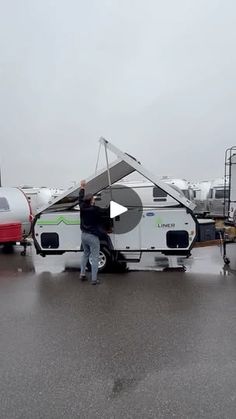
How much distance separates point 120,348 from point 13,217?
28.8 ft

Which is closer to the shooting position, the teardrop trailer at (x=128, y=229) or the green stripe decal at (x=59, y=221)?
the teardrop trailer at (x=128, y=229)

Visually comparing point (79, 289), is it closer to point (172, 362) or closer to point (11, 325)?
point (11, 325)

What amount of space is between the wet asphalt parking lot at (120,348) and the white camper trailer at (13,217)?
432 cm

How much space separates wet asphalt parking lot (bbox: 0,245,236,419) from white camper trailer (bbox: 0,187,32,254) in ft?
14.2

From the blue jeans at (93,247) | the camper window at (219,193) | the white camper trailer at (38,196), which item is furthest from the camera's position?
the white camper trailer at (38,196)

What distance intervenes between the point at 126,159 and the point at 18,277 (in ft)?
11.9

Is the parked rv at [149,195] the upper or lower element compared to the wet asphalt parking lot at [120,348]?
upper

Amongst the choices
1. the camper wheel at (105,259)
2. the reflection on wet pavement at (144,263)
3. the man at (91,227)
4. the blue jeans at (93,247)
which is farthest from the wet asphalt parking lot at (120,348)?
the reflection on wet pavement at (144,263)

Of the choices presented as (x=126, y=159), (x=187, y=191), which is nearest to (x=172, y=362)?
(x=126, y=159)

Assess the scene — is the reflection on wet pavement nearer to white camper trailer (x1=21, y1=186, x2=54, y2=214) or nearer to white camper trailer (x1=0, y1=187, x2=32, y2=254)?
white camper trailer (x1=0, y1=187, x2=32, y2=254)

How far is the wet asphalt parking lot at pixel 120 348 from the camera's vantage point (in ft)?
10.9

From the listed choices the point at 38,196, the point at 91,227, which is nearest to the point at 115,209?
the point at 91,227

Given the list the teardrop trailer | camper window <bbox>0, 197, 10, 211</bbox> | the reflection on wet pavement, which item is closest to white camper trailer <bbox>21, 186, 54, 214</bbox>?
camper window <bbox>0, 197, 10, 211</bbox>
